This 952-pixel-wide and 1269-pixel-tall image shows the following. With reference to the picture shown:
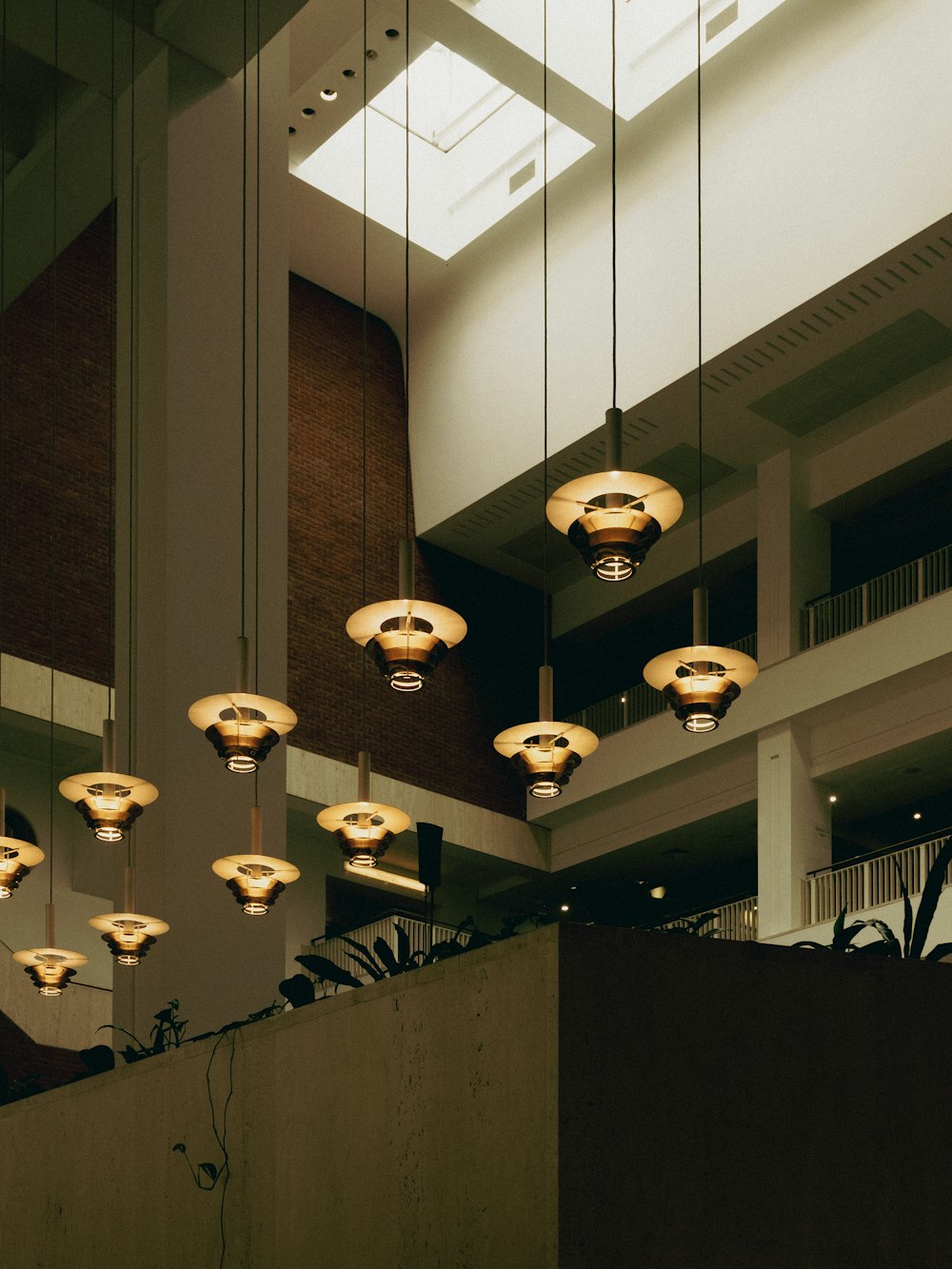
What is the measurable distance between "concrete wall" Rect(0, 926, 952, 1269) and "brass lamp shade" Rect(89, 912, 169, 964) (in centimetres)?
497

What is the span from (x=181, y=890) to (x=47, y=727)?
893 centimetres

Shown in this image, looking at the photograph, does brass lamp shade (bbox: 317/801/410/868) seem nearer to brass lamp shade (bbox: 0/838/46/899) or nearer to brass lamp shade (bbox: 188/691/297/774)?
brass lamp shade (bbox: 188/691/297/774)

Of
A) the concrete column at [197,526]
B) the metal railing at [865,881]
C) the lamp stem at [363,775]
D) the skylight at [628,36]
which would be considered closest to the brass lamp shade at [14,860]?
the concrete column at [197,526]

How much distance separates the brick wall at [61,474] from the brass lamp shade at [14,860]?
8503mm

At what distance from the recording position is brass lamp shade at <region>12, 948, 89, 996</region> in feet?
40.5

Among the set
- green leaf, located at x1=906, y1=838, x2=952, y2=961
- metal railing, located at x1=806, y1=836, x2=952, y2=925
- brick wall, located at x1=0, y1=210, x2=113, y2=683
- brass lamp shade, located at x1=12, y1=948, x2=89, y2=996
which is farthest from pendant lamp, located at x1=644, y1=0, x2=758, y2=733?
brick wall, located at x1=0, y1=210, x2=113, y2=683

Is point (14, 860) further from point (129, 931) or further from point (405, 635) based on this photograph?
point (405, 635)

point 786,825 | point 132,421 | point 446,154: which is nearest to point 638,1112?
point 132,421

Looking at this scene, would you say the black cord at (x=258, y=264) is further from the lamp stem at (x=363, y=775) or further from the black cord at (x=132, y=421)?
the lamp stem at (x=363, y=775)

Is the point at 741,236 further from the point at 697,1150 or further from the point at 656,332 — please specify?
the point at 697,1150

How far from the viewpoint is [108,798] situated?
8609 millimetres

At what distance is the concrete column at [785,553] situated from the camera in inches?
787

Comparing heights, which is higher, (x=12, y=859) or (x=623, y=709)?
(x=623, y=709)

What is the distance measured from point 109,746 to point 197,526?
5.89ft
